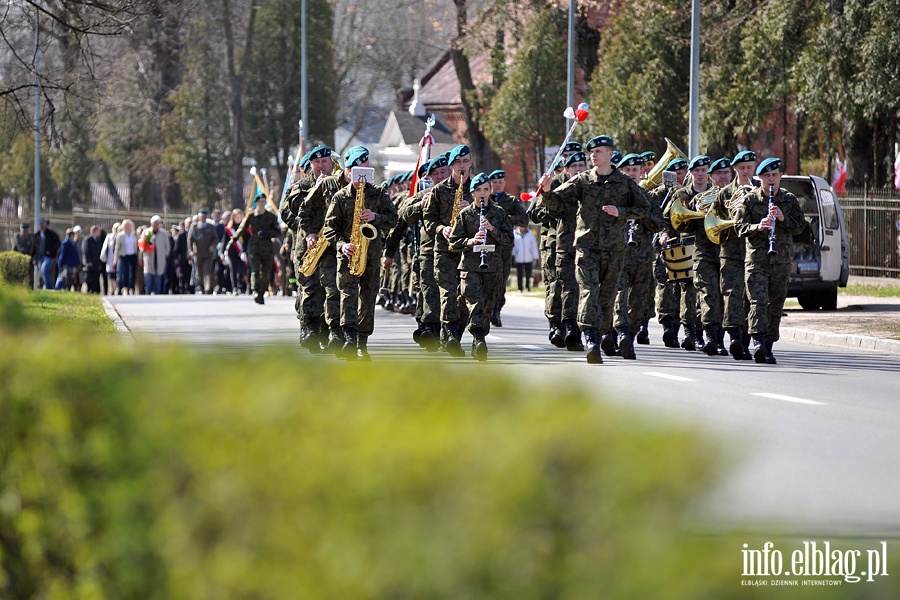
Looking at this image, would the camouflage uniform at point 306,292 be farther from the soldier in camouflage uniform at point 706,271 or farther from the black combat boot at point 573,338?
the soldier in camouflage uniform at point 706,271

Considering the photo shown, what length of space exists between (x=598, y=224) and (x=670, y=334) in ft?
10.7

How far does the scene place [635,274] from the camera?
53.0ft

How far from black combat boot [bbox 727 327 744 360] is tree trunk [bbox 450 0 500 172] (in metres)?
28.4

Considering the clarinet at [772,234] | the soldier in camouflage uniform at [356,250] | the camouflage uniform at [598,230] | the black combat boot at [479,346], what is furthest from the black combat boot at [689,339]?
the soldier in camouflage uniform at [356,250]

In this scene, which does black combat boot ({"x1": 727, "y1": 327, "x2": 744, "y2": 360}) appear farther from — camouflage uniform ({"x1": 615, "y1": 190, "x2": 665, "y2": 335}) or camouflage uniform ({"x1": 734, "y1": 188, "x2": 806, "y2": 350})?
camouflage uniform ({"x1": 615, "y1": 190, "x2": 665, "y2": 335})

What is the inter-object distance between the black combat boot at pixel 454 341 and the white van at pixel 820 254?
9.76 metres

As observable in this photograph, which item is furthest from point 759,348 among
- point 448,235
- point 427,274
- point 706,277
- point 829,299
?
point 829,299

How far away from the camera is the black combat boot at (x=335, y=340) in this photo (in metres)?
15.0

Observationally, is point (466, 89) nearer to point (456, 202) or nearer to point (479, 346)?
point (456, 202)

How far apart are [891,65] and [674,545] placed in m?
27.9

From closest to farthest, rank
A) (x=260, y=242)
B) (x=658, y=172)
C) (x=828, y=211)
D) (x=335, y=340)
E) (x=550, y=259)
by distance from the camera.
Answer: (x=335, y=340), (x=550, y=259), (x=658, y=172), (x=828, y=211), (x=260, y=242)

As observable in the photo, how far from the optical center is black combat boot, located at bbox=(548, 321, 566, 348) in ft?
55.9

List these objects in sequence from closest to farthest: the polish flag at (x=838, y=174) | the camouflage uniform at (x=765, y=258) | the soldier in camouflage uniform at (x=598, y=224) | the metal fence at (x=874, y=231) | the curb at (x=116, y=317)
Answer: the soldier in camouflage uniform at (x=598, y=224)
the camouflage uniform at (x=765, y=258)
the curb at (x=116, y=317)
the metal fence at (x=874, y=231)
the polish flag at (x=838, y=174)

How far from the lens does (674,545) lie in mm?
2541
